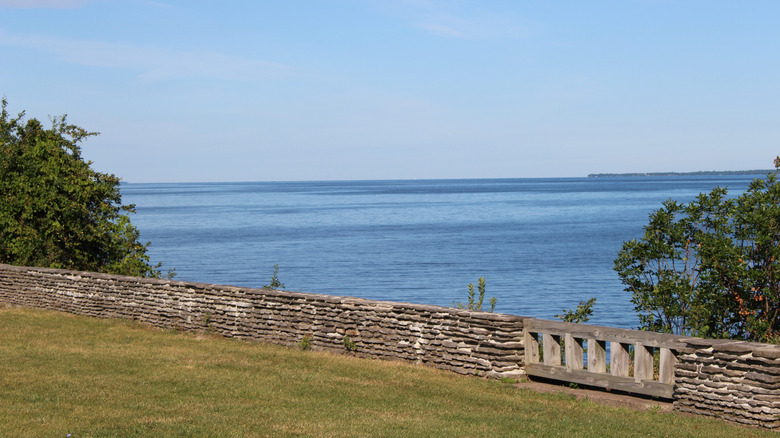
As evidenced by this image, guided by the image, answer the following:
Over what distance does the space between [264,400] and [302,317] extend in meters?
4.49

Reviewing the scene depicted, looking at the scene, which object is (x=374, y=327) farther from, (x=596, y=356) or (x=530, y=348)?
(x=596, y=356)

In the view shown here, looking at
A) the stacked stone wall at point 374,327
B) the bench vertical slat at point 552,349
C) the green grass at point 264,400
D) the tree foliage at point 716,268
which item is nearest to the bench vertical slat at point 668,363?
the stacked stone wall at point 374,327

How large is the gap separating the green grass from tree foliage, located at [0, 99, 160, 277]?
950 cm

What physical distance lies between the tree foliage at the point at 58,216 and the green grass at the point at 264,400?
950 cm

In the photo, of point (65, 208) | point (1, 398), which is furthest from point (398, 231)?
point (1, 398)

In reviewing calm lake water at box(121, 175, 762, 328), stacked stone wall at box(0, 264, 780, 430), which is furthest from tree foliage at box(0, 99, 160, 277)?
calm lake water at box(121, 175, 762, 328)

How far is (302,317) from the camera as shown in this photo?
48.3 ft

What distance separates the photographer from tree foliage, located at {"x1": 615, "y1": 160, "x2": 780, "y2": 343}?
12016 millimetres

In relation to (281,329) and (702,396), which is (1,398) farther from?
(702,396)

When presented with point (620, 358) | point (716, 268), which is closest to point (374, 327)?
point (620, 358)

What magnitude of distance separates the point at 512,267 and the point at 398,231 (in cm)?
3404

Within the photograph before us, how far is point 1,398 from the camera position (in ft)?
32.9

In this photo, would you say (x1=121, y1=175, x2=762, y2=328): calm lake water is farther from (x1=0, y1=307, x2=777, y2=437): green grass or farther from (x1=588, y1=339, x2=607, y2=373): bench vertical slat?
(x1=0, y1=307, x2=777, y2=437): green grass

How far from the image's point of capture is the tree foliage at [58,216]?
23453 mm
